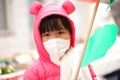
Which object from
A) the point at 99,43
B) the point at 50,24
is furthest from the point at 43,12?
the point at 99,43

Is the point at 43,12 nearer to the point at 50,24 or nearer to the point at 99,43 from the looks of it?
the point at 50,24

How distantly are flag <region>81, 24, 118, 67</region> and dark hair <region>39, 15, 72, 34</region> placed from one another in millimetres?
74

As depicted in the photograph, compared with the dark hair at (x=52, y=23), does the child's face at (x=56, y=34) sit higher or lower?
lower

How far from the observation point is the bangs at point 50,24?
488mm

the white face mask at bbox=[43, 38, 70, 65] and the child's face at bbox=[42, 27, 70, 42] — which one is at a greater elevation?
the child's face at bbox=[42, 27, 70, 42]

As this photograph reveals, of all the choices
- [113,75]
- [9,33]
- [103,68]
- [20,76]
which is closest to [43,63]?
[20,76]

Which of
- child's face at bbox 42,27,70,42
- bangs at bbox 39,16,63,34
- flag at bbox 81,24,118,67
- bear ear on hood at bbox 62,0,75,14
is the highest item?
bear ear on hood at bbox 62,0,75,14

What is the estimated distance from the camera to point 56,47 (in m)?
0.49

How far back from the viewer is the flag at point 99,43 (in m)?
0.53

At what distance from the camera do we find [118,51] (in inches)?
66.4

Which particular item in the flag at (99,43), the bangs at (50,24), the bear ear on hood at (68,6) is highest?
the bear ear on hood at (68,6)

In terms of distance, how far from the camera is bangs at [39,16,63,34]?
488mm

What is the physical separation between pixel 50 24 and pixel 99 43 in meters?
0.11

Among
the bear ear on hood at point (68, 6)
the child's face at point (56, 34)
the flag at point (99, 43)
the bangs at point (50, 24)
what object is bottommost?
the flag at point (99, 43)
